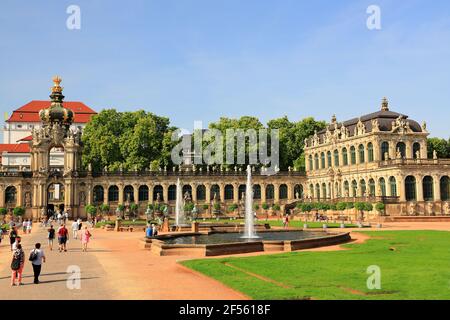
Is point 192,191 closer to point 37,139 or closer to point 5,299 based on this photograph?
point 37,139

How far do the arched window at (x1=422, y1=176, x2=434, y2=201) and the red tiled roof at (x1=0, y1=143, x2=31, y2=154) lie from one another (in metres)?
92.3

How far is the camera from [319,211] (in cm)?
7681

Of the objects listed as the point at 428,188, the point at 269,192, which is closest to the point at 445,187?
the point at 428,188

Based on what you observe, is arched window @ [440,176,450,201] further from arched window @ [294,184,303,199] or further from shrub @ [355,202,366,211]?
arched window @ [294,184,303,199]

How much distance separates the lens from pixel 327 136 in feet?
301

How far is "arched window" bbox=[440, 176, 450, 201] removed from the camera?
239 feet

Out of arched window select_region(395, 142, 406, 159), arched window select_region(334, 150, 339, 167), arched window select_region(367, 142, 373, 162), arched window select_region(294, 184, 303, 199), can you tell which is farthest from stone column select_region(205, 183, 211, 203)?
arched window select_region(395, 142, 406, 159)

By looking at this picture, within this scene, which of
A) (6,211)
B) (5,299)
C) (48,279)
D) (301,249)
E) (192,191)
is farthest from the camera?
(192,191)

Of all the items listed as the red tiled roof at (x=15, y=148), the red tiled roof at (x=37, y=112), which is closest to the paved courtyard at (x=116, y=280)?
the red tiled roof at (x=15, y=148)

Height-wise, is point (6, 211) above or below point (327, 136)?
below

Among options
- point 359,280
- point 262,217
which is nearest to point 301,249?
point 359,280
